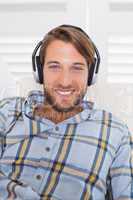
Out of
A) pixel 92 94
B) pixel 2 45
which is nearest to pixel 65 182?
pixel 92 94

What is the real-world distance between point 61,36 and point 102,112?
0.27m

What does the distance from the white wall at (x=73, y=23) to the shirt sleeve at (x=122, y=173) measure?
1.07ft

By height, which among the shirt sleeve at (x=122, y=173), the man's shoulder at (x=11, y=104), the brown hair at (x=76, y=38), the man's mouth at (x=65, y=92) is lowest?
the shirt sleeve at (x=122, y=173)

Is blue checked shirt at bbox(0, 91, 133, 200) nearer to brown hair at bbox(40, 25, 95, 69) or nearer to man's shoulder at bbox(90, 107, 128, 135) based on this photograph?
man's shoulder at bbox(90, 107, 128, 135)

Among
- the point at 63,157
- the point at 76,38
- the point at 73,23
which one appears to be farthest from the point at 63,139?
the point at 73,23

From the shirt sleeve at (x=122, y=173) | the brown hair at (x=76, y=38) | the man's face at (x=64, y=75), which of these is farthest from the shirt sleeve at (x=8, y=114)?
the shirt sleeve at (x=122, y=173)

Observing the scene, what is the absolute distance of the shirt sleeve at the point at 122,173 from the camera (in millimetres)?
1203

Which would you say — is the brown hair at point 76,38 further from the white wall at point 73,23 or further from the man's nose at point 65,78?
the white wall at point 73,23

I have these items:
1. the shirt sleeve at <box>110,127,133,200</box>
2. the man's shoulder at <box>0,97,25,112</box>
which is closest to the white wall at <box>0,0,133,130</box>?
the man's shoulder at <box>0,97,25,112</box>

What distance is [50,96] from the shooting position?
1300 mm

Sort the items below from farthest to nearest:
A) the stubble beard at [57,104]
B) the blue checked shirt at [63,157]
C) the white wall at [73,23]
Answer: the white wall at [73,23], the stubble beard at [57,104], the blue checked shirt at [63,157]

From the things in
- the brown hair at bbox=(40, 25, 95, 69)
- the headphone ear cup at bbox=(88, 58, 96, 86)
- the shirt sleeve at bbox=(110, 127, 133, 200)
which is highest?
the brown hair at bbox=(40, 25, 95, 69)

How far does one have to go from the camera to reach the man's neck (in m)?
1.32

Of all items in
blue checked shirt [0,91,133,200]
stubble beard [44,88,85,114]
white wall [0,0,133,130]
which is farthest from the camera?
white wall [0,0,133,130]
